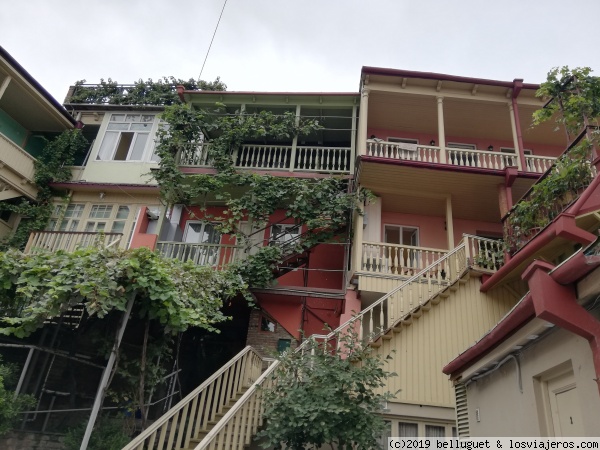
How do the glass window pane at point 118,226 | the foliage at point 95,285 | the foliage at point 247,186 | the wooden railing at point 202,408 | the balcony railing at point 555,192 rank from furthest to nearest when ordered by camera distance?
the glass window pane at point 118,226 → the foliage at point 247,186 → the balcony railing at point 555,192 → the foliage at point 95,285 → the wooden railing at point 202,408

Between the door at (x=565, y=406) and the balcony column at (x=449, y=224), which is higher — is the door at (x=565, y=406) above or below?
below

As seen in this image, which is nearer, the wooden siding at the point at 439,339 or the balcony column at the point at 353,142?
the wooden siding at the point at 439,339

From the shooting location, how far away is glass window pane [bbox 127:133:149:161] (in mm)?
15227

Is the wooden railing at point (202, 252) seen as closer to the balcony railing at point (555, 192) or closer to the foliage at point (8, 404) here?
the foliage at point (8, 404)

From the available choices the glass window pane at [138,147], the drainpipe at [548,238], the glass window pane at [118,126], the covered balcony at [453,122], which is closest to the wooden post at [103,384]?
the drainpipe at [548,238]

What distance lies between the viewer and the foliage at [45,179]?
1350 centimetres

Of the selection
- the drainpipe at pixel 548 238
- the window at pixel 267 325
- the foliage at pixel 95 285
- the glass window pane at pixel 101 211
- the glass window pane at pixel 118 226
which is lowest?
the foliage at pixel 95 285

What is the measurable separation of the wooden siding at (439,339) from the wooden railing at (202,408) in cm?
276

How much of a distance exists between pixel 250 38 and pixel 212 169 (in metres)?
4.62

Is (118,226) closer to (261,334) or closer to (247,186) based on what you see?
(247,186)

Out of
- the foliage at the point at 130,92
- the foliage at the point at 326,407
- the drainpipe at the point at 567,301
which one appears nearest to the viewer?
the drainpipe at the point at 567,301

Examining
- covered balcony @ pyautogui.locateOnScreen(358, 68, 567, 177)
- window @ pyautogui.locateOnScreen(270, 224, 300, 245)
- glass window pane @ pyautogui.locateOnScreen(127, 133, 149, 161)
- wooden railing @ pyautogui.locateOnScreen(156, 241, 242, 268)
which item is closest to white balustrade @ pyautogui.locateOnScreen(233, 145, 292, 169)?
window @ pyautogui.locateOnScreen(270, 224, 300, 245)

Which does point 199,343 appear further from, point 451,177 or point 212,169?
point 451,177

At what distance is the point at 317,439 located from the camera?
5387 mm
